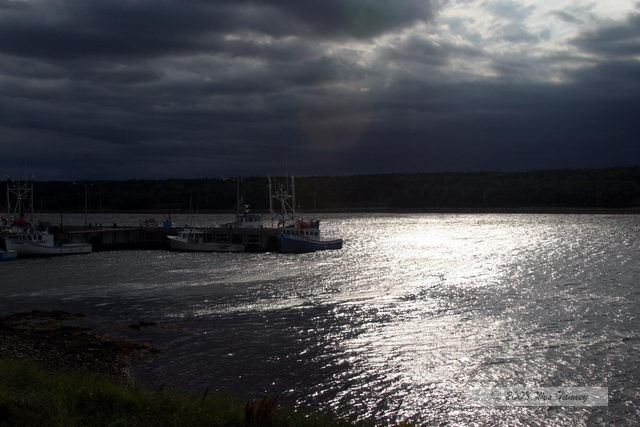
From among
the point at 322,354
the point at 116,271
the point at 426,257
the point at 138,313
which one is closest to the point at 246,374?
the point at 322,354

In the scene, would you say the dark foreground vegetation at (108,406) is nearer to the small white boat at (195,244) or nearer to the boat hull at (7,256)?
the boat hull at (7,256)

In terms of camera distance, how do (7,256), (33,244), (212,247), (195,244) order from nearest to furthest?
(7,256)
(33,244)
(212,247)
(195,244)

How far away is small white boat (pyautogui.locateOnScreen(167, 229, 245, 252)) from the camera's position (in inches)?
3757

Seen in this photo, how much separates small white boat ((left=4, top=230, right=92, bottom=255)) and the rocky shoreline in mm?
52119

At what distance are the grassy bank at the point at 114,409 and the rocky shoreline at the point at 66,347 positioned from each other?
746 cm

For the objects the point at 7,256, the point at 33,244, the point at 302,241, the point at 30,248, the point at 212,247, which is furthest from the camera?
the point at 212,247

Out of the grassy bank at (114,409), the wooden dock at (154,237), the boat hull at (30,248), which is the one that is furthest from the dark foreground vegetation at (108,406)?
the wooden dock at (154,237)

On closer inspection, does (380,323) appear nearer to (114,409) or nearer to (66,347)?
(66,347)

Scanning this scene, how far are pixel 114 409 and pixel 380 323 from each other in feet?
77.5

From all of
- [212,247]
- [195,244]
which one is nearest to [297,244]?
[212,247]

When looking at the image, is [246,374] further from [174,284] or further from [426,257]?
[426,257]

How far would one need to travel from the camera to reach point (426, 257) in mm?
81812

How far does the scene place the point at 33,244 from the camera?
85.1 m

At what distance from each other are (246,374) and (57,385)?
31.9ft
